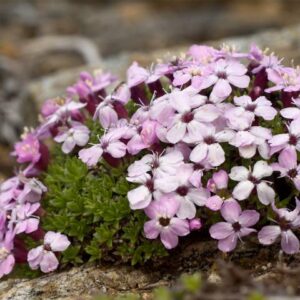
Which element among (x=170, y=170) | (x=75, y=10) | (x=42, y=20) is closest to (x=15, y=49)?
(x=42, y=20)

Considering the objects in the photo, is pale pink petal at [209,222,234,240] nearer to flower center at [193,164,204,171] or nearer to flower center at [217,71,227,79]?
flower center at [193,164,204,171]

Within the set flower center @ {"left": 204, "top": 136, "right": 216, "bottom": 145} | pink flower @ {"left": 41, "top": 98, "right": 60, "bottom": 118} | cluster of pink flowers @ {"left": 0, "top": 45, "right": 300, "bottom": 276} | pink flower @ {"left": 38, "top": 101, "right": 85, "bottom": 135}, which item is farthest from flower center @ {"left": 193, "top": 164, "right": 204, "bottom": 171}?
pink flower @ {"left": 41, "top": 98, "right": 60, "bottom": 118}

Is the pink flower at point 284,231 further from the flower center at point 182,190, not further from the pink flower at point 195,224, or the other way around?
the flower center at point 182,190

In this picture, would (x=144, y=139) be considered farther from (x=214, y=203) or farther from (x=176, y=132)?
(x=214, y=203)

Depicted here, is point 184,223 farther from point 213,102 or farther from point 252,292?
point 252,292

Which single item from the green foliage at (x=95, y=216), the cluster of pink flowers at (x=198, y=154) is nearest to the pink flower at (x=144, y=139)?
the cluster of pink flowers at (x=198, y=154)

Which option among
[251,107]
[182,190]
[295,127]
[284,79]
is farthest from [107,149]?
[284,79]
